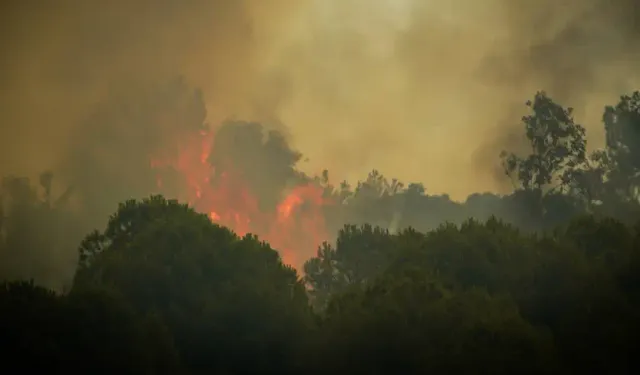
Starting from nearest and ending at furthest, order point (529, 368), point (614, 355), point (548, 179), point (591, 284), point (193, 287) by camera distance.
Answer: point (529, 368) < point (614, 355) < point (591, 284) < point (193, 287) < point (548, 179)

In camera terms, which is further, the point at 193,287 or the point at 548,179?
the point at 548,179

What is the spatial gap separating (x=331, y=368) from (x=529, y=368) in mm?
13912

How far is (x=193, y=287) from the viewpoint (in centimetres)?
5778

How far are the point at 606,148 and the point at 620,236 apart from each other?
4780 centimetres

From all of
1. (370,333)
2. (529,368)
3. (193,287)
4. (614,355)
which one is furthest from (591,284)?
→ (193,287)

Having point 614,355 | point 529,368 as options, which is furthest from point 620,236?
point 529,368

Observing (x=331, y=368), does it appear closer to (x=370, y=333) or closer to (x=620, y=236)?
(x=370, y=333)

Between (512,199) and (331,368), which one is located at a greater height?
(512,199)

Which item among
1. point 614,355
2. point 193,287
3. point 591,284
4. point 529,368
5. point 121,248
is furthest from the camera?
point 121,248

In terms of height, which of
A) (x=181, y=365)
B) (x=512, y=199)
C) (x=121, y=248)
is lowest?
(x=181, y=365)

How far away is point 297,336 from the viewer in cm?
5716

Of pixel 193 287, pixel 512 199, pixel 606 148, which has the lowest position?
pixel 193 287

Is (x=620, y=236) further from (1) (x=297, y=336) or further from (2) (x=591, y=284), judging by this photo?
(1) (x=297, y=336)

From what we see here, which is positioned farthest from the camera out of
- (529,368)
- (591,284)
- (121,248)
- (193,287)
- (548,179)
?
(548,179)
